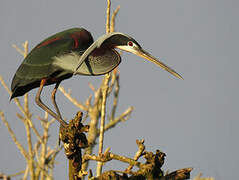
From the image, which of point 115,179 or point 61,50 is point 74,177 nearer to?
point 115,179

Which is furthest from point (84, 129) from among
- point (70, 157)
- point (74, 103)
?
point (74, 103)

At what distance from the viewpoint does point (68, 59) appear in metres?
6.09

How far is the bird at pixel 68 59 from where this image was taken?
19.7 ft

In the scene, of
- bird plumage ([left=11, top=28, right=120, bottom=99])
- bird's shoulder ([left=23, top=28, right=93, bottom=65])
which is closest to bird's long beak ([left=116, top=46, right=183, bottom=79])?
bird plumage ([left=11, top=28, right=120, bottom=99])

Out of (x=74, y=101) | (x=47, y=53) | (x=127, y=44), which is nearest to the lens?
(x=127, y=44)

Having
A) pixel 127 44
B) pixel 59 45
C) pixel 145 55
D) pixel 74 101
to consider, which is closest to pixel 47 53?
pixel 59 45

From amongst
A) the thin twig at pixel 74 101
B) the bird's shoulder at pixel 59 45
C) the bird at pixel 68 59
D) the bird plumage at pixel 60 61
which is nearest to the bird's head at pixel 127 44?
the bird at pixel 68 59

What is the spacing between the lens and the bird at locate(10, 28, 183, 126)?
6.00 metres

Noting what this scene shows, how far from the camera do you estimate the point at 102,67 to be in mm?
6016

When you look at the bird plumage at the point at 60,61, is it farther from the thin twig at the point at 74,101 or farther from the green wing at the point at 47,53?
the thin twig at the point at 74,101

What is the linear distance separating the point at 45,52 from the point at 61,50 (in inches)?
10.5

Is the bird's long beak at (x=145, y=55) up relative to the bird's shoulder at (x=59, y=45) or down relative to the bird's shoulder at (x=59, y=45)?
down

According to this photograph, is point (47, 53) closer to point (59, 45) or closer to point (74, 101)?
point (59, 45)

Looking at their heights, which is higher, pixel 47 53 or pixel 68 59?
pixel 47 53
